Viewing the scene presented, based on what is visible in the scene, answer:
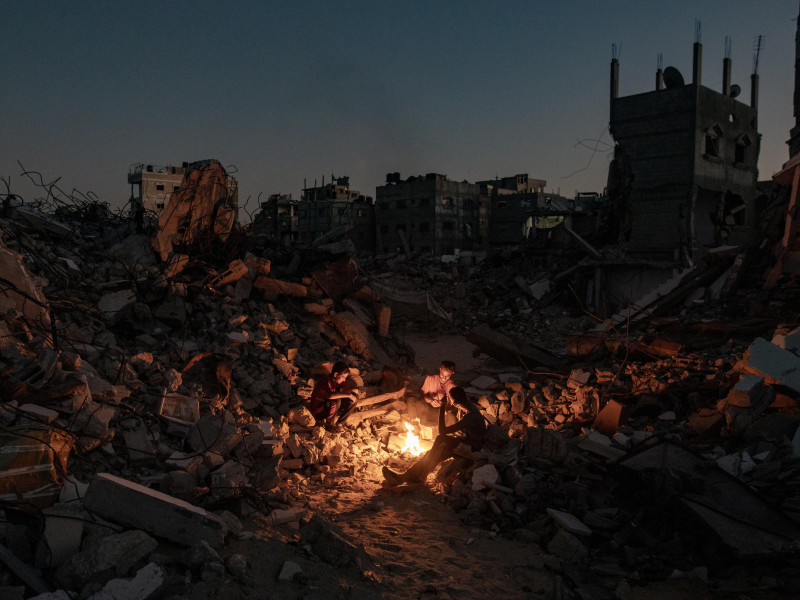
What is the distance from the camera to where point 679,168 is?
1959 cm

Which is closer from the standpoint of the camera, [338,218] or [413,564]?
[413,564]

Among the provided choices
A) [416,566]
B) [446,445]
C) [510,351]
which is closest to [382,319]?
[510,351]

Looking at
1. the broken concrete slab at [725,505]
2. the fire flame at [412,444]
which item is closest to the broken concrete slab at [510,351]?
the fire flame at [412,444]

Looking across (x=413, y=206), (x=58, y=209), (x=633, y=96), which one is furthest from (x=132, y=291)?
(x=413, y=206)

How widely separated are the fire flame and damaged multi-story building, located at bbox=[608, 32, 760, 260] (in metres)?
15.9

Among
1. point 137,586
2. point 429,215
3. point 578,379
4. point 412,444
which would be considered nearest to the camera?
point 137,586

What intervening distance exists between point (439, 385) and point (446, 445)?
1.35 meters

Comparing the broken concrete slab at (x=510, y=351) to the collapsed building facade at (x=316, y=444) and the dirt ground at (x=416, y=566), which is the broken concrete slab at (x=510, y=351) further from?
the dirt ground at (x=416, y=566)

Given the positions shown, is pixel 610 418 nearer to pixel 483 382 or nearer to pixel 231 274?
pixel 483 382

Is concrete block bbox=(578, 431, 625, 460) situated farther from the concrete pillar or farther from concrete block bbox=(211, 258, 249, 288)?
the concrete pillar

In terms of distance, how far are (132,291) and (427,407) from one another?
451cm

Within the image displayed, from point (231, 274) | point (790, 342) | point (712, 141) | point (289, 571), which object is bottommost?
point (289, 571)

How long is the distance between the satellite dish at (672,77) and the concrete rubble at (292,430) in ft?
48.7

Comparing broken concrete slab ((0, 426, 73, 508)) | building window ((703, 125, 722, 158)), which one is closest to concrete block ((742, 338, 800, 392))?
broken concrete slab ((0, 426, 73, 508))
